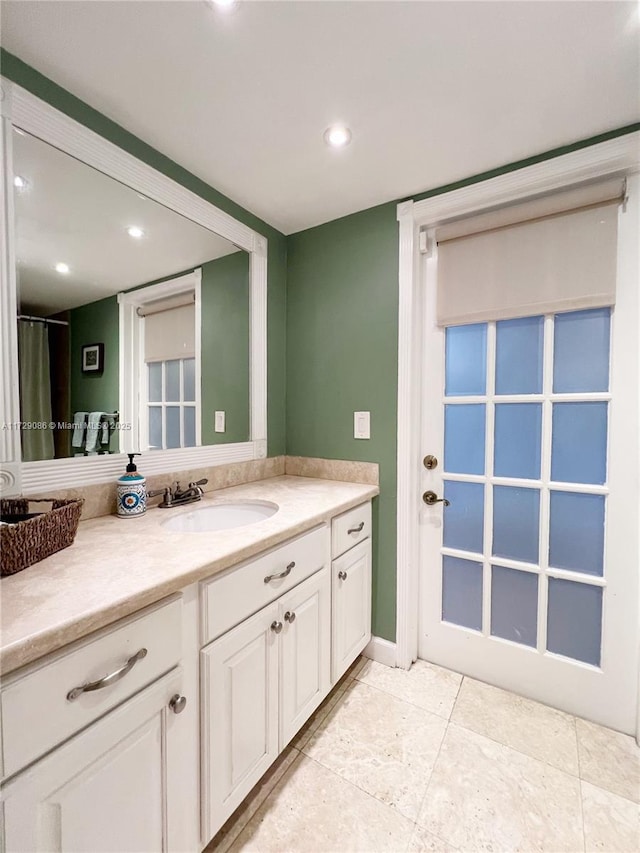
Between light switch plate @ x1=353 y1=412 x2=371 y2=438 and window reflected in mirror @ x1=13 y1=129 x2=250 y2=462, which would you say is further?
light switch plate @ x1=353 y1=412 x2=371 y2=438

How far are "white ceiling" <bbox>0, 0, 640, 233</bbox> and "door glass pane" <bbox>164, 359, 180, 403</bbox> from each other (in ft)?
2.69

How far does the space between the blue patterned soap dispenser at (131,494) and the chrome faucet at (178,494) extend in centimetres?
9

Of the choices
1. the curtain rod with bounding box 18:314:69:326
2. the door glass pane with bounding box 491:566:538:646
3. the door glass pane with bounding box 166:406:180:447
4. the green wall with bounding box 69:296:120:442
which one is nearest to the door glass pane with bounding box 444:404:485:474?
the door glass pane with bounding box 491:566:538:646

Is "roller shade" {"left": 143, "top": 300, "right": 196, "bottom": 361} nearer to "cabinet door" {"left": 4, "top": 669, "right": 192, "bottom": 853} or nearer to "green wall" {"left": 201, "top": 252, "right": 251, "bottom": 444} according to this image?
"green wall" {"left": 201, "top": 252, "right": 251, "bottom": 444}

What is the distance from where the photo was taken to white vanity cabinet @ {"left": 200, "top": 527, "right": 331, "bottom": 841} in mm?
920

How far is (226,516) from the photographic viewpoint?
1511mm

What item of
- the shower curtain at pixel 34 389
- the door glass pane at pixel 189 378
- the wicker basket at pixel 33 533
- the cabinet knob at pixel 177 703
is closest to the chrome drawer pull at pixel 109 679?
the cabinet knob at pixel 177 703

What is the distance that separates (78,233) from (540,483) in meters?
1.98

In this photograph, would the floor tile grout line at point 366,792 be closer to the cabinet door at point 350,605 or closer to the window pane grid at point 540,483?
the cabinet door at point 350,605

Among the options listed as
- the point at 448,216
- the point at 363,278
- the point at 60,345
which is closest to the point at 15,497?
the point at 60,345

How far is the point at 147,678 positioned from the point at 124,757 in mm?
→ 141

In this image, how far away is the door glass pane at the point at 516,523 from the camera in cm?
153

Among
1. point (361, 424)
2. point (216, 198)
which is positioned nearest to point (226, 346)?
point (216, 198)

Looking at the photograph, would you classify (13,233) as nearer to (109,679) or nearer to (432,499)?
(109,679)
